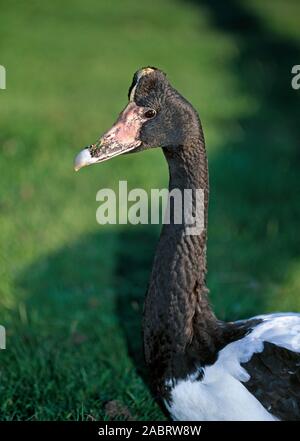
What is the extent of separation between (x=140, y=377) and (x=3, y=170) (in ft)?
9.51

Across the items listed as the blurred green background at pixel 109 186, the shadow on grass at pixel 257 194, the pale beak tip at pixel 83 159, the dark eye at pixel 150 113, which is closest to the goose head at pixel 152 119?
the dark eye at pixel 150 113

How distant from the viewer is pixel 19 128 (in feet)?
23.4

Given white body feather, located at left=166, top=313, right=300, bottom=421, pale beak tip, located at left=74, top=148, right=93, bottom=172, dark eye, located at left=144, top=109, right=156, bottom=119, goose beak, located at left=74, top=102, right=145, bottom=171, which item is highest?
dark eye, located at left=144, top=109, right=156, bottom=119

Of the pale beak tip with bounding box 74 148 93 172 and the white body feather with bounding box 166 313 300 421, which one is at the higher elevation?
the pale beak tip with bounding box 74 148 93 172

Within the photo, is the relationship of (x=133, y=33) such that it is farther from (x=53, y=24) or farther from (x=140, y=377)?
(x=140, y=377)

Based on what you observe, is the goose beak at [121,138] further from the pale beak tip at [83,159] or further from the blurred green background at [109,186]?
the blurred green background at [109,186]

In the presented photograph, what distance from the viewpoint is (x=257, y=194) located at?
6203mm

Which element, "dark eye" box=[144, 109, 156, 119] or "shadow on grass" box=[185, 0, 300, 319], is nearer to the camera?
"dark eye" box=[144, 109, 156, 119]

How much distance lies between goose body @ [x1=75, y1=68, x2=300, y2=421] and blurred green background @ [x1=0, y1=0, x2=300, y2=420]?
0.57m

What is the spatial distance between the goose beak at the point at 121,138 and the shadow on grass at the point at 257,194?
1.58 metres

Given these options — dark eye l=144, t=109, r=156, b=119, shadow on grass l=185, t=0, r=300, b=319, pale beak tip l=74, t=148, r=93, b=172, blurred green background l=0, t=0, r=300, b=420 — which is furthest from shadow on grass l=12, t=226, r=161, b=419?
dark eye l=144, t=109, r=156, b=119

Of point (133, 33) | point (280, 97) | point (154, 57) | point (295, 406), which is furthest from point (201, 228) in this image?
Result: point (133, 33)

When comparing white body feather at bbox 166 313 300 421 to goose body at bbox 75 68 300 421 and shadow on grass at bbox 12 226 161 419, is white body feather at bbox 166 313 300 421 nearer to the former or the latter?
goose body at bbox 75 68 300 421

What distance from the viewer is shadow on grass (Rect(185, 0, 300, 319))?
4781mm
